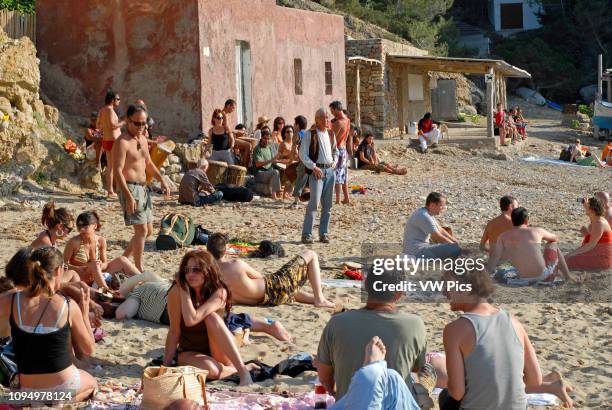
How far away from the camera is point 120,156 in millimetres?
9234

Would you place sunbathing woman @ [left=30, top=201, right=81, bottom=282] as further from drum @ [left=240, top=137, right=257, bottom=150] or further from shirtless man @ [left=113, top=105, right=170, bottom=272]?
drum @ [left=240, top=137, right=257, bottom=150]

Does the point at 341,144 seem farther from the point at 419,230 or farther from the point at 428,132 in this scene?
the point at 428,132

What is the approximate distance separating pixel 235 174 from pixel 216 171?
12.0 inches

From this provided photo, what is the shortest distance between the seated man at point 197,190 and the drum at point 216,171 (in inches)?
37.2

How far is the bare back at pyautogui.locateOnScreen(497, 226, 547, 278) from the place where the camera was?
9.55 m

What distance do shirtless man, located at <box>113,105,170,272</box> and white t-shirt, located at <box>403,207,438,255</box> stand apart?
262 centimetres

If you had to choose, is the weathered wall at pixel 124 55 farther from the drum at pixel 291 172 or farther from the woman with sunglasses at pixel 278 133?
the drum at pixel 291 172

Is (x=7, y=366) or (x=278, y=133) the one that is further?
(x=278, y=133)

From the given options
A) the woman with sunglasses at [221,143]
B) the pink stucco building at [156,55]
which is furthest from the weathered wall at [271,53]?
the woman with sunglasses at [221,143]

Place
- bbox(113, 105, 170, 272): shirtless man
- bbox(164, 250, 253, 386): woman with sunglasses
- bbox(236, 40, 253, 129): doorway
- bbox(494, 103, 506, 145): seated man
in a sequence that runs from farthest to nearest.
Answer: bbox(494, 103, 506, 145): seated man
bbox(236, 40, 253, 129): doorway
bbox(113, 105, 170, 272): shirtless man
bbox(164, 250, 253, 386): woman with sunglasses

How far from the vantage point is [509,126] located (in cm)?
3017

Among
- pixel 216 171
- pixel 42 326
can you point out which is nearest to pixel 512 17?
pixel 216 171

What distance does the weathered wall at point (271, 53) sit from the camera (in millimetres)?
17312

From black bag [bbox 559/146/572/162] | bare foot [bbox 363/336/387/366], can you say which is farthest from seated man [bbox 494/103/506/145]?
bare foot [bbox 363/336/387/366]
